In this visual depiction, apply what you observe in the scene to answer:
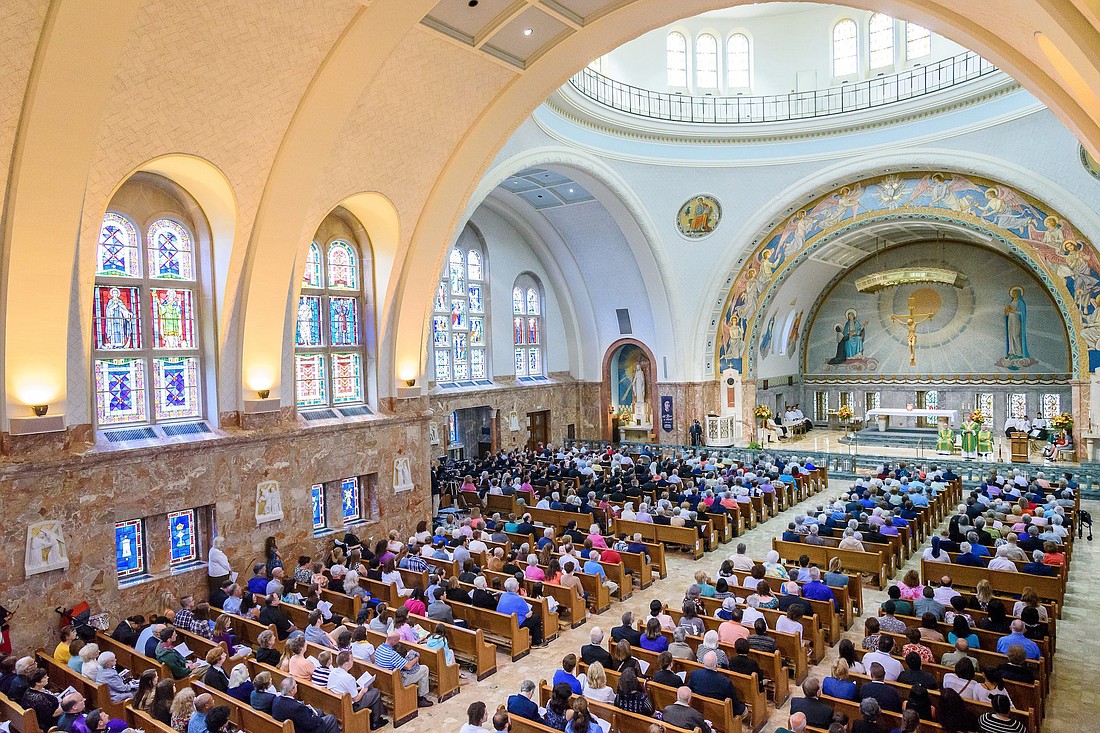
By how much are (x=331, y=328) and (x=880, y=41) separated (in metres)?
18.5

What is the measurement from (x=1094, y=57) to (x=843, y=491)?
15230mm

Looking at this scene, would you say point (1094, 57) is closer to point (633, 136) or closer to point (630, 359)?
point (633, 136)

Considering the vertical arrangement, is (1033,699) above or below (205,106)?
below

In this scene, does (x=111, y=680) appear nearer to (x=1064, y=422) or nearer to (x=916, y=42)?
(x=916, y=42)

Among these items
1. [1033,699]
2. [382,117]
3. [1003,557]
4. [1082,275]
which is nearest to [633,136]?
[382,117]

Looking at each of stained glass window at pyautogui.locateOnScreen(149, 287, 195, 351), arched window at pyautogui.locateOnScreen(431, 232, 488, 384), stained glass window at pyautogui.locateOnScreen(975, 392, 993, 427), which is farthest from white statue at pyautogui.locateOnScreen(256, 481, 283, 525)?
stained glass window at pyautogui.locateOnScreen(975, 392, 993, 427)

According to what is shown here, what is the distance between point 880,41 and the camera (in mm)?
22203

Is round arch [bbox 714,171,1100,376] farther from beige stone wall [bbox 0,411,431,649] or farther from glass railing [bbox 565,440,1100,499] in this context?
beige stone wall [bbox 0,411,431,649]

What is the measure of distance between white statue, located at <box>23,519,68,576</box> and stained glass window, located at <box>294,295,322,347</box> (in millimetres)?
5536

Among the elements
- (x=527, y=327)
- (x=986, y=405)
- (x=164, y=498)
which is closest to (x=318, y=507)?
(x=164, y=498)

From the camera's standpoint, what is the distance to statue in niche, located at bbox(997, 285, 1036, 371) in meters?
28.5

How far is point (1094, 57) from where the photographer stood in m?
6.42

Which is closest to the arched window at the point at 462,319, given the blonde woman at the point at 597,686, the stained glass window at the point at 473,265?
the stained glass window at the point at 473,265

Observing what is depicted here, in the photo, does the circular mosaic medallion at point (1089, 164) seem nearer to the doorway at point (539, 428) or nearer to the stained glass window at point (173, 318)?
the doorway at point (539, 428)
